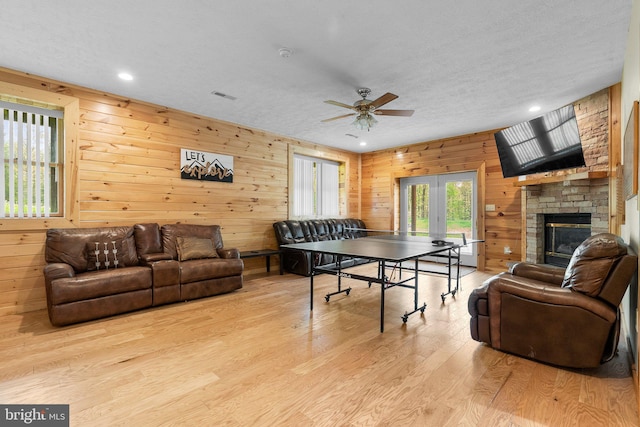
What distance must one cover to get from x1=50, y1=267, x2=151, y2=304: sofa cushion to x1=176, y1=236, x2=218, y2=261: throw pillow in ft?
1.95

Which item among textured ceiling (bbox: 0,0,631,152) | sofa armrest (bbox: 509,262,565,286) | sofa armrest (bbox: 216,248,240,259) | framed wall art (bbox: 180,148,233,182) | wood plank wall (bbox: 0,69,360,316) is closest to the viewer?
textured ceiling (bbox: 0,0,631,152)

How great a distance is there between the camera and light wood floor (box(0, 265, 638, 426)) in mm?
1782

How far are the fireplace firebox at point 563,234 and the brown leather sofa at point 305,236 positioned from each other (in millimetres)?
2939

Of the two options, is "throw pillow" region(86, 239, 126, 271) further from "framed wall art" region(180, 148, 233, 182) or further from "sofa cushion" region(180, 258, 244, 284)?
"framed wall art" region(180, 148, 233, 182)

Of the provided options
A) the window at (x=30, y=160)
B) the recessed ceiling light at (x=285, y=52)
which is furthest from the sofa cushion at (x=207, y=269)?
the recessed ceiling light at (x=285, y=52)

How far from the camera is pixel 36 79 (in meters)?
3.57

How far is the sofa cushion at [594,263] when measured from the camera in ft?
6.95

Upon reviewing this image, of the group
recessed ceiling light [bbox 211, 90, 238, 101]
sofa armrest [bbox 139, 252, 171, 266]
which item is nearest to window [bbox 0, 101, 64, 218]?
sofa armrest [bbox 139, 252, 171, 266]

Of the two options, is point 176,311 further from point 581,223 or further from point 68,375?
point 581,223

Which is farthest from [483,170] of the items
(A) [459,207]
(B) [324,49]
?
(B) [324,49]

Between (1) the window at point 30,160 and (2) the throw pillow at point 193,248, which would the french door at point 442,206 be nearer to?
(2) the throw pillow at point 193,248

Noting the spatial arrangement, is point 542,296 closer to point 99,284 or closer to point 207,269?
point 207,269

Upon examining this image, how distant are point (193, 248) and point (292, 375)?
268 centimetres

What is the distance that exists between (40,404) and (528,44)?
460 centimetres
